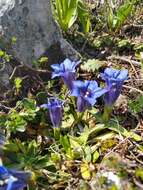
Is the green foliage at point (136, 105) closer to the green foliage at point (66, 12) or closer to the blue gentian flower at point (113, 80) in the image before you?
the blue gentian flower at point (113, 80)

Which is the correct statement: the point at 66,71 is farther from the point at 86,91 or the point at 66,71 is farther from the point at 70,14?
the point at 70,14

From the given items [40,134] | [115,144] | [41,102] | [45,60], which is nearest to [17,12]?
[45,60]

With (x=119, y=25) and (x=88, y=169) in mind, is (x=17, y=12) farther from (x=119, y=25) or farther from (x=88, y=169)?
(x=88, y=169)

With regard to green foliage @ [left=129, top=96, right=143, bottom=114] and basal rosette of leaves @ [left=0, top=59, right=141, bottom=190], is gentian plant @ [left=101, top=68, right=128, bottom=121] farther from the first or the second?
green foliage @ [left=129, top=96, right=143, bottom=114]

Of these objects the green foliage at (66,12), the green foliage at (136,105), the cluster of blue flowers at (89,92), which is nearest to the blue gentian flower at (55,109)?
the cluster of blue flowers at (89,92)

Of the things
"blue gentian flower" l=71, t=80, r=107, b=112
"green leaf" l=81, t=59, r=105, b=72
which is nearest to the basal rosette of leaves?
"blue gentian flower" l=71, t=80, r=107, b=112
